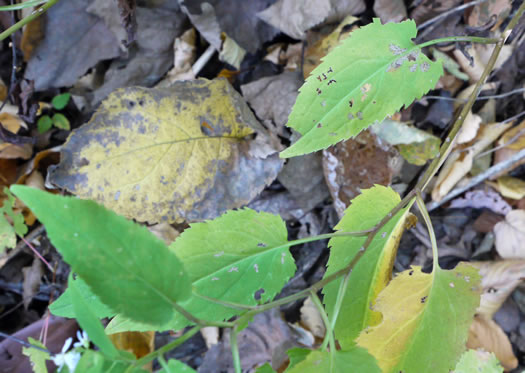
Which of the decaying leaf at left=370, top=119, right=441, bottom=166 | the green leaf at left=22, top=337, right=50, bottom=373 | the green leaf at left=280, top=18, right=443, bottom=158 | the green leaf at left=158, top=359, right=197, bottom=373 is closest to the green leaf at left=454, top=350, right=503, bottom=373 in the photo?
the decaying leaf at left=370, top=119, right=441, bottom=166

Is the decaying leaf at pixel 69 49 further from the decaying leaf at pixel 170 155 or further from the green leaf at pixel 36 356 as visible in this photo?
the green leaf at pixel 36 356

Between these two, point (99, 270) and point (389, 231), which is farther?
point (389, 231)

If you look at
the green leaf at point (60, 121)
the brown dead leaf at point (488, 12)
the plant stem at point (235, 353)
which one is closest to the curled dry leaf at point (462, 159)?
the brown dead leaf at point (488, 12)

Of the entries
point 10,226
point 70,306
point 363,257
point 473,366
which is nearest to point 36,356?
point 10,226

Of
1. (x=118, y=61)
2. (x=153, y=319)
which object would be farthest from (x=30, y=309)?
(x=153, y=319)

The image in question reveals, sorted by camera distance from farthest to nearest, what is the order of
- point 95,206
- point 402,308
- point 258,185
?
point 258,185 < point 402,308 < point 95,206

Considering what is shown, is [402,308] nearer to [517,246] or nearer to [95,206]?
[95,206]
